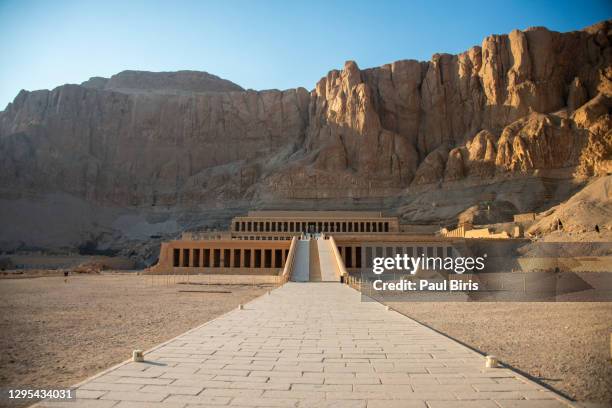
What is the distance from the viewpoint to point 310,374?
736cm

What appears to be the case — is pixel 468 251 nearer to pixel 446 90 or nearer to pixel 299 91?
pixel 446 90

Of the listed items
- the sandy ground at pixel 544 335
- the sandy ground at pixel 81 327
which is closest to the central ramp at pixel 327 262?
the sandy ground at pixel 81 327

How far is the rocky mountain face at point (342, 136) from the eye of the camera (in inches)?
2837

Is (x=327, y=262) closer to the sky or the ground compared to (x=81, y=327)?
closer to the sky

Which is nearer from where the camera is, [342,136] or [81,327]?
[81,327]

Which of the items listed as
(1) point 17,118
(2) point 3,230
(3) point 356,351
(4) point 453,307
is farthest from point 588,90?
(1) point 17,118

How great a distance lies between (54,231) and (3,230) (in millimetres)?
7400

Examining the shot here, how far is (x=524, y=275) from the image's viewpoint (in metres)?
25.6

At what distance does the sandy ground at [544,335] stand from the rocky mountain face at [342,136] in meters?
49.3

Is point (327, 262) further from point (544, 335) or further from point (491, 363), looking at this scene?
point (491, 363)

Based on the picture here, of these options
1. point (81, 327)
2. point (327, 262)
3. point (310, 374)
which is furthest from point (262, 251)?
point (310, 374)

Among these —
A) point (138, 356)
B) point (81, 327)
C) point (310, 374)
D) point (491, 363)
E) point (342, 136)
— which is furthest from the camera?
point (342, 136)

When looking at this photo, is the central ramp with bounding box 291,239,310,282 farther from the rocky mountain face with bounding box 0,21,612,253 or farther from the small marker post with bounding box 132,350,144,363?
the rocky mountain face with bounding box 0,21,612,253

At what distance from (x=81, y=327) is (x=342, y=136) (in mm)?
76171
